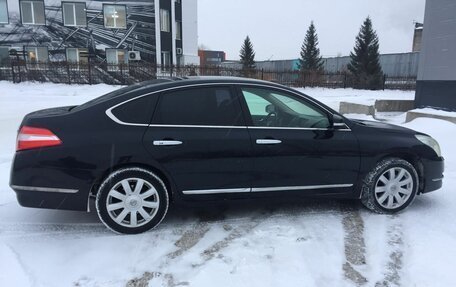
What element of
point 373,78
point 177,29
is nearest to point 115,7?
point 177,29

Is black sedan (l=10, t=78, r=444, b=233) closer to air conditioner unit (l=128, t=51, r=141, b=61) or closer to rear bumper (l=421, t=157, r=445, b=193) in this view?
rear bumper (l=421, t=157, r=445, b=193)

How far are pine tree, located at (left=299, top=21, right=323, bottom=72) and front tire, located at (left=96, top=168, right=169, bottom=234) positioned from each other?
43.3 metres

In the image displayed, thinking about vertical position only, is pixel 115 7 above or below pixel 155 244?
above

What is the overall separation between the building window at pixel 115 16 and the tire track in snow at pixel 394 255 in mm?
27745

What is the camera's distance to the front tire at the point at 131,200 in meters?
3.67

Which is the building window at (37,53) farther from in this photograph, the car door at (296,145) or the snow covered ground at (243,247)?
the car door at (296,145)

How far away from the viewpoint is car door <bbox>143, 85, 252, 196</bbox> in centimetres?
377

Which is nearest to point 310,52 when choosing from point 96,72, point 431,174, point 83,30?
point 83,30

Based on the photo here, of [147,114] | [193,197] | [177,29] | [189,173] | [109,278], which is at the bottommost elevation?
[109,278]

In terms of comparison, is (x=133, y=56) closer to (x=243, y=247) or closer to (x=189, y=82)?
(x=189, y=82)

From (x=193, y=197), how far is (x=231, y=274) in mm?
1031

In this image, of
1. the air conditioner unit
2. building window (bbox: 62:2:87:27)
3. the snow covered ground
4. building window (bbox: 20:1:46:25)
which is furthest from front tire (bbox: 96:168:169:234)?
building window (bbox: 20:1:46:25)

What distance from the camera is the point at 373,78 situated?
102ft

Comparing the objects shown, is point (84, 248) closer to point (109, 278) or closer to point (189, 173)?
point (109, 278)
